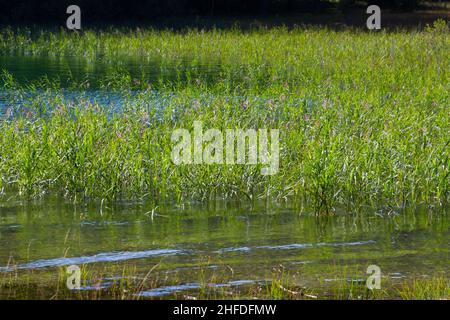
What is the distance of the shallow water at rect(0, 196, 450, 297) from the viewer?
22.3ft

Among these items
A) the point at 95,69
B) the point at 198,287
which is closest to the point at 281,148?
the point at 198,287

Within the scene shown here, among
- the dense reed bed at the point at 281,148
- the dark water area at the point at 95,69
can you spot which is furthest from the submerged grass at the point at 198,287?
the dark water area at the point at 95,69

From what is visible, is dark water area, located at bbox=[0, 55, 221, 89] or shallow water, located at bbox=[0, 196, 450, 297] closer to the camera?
shallow water, located at bbox=[0, 196, 450, 297]

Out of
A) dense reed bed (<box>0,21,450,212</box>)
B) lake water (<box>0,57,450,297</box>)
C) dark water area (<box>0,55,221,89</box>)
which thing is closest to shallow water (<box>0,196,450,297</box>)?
lake water (<box>0,57,450,297</box>)

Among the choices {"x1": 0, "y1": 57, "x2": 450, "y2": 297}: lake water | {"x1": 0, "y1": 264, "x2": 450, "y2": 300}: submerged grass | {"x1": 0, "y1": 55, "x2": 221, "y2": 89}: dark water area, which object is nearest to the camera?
{"x1": 0, "y1": 264, "x2": 450, "y2": 300}: submerged grass

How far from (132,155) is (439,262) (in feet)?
11.5

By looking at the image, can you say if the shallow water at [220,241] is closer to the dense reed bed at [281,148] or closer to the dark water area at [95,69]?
the dense reed bed at [281,148]

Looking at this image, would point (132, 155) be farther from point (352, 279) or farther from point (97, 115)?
point (352, 279)

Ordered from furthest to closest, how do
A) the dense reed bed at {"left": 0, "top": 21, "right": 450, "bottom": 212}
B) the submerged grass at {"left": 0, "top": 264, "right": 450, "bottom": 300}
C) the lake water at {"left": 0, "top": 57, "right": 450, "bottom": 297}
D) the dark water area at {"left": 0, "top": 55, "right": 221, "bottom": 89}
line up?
the dark water area at {"left": 0, "top": 55, "right": 221, "bottom": 89}
the dense reed bed at {"left": 0, "top": 21, "right": 450, "bottom": 212}
the lake water at {"left": 0, "top": 57, "right": 450, "bottom": 297}
the submerged grass at {"left": 0, "top": 264, "right": 450, "bottom": 300}

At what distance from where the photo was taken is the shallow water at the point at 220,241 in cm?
679

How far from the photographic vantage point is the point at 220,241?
25.2 ft

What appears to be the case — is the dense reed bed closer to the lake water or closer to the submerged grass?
the lake water

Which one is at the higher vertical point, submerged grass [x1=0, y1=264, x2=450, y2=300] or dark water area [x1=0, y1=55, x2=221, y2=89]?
dark water area [x1=0, y1=55, x2=221, y2=89]
